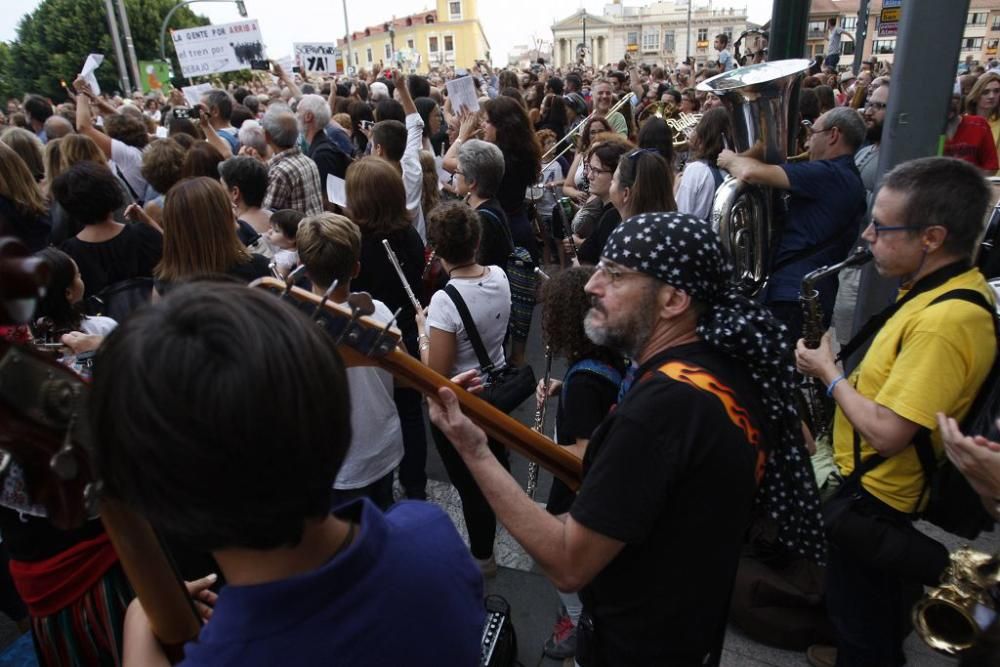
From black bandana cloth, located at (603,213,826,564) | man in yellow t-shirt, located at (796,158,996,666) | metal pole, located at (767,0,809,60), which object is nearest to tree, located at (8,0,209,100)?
metal pole, located at (767,0,809,60)

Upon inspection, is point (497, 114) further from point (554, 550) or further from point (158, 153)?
point (554, 550)

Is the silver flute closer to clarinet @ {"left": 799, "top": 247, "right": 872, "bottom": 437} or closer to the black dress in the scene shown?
the black dress

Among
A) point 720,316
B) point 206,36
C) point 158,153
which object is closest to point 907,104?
point 720,316

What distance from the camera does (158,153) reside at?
15.1 feet

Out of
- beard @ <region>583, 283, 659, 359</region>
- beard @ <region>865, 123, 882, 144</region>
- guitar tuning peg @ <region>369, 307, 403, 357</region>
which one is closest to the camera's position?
guitar tuning peg @ <region>369, 307, 403, 357</region>

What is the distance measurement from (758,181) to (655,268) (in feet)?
7.32

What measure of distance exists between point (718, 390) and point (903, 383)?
78 centimetres

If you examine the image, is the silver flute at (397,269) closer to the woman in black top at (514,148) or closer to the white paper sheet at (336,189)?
the white paper sheet at (336,189)

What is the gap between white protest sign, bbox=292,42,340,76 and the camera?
1184 centimetres

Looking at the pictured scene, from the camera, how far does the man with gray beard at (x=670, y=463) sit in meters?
1.45

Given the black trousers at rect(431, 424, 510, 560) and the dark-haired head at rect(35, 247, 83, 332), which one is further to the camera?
the black trousers at rect(431, 424, 510, 560)

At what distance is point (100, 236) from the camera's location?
3.47m

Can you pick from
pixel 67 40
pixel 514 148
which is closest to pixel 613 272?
pixel 514 148

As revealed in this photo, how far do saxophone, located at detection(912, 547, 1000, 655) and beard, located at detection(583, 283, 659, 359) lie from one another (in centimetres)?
116
